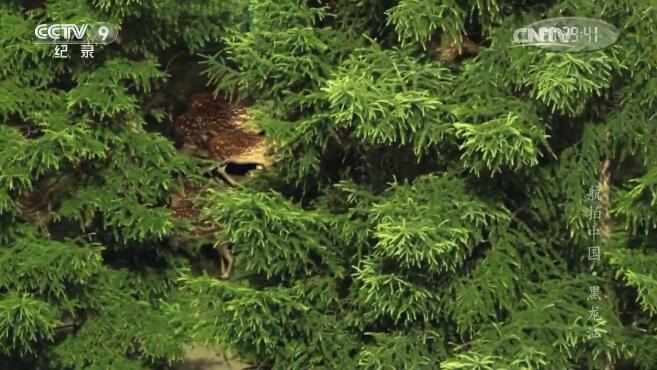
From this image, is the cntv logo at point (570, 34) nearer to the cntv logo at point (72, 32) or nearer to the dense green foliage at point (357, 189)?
the dense green foliage at point (357, 189)

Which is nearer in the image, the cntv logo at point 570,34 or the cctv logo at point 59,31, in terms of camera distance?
the cntv logo at point 570,34

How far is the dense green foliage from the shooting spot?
3.34 meters

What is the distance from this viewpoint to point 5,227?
147 inches

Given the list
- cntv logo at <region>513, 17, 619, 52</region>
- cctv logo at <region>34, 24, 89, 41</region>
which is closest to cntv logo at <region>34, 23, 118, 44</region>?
cctv logo at <region>34, 24, 89, 41</region>

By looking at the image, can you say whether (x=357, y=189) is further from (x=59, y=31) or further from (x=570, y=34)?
(x=59, y=31)

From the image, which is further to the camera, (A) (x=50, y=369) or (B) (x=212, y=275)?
(B) (x=212, y=275)

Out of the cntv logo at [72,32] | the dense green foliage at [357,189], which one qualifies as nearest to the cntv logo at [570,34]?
the dense green foliage at [357,189]

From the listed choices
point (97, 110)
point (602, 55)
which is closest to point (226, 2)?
point (97, 110)

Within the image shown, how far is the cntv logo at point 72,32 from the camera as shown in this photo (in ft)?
12.1

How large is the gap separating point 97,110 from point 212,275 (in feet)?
3.08

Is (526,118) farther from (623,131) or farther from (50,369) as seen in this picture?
(50,369)

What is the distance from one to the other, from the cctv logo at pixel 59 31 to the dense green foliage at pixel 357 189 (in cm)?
4

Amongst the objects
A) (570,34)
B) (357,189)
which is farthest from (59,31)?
(570,34)

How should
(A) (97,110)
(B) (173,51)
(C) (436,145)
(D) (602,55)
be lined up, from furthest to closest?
(B) (173,51) < (A) (97,110) < (C) (436,145) < (D) (602,55)
